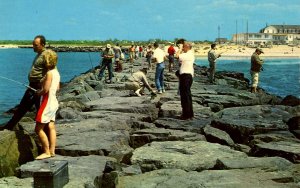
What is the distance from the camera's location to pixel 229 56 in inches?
3629

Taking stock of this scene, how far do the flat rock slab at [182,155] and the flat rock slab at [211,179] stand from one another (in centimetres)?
36

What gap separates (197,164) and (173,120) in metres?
3.13

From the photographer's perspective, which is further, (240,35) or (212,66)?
(240,35)

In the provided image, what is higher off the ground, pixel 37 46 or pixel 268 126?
pixel 37 46

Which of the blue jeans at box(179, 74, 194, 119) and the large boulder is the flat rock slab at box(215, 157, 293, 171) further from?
the blue jeans at box(179, 74, 194, 119)

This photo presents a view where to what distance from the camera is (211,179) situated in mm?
5477

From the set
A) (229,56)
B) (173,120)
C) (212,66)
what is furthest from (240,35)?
(173,120)

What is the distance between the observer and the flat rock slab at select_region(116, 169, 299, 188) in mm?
5273

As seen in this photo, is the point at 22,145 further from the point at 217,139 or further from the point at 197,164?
Result: the point at 217,139

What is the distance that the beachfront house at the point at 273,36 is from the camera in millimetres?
125281

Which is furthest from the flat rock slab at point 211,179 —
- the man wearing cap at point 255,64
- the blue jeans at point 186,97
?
the man wearing cap at point 255,64

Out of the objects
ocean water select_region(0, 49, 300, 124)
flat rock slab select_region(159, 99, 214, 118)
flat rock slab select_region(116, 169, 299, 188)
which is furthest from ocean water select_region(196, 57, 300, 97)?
flat rock slab select_region(116, 169, 299, 188)

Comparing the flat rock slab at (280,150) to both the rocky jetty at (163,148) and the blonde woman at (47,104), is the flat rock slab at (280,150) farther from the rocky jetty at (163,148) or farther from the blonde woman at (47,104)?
the blonde woman at (47,104)

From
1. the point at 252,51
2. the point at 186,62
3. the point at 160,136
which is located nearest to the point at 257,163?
the point at 160,136
